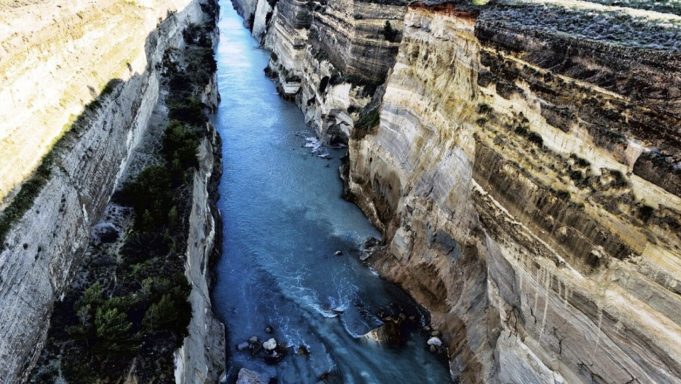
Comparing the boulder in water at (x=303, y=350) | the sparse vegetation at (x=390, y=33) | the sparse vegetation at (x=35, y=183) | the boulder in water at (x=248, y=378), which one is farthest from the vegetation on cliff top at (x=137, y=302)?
the sparse vegetation at (x=390, y=33)

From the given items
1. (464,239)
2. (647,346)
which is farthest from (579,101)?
(464,239)

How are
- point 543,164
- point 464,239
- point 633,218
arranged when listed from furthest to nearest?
1. point 464,239
2. point 543,164
3. point 633,218

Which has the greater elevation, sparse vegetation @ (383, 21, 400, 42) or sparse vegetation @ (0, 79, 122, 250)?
sparse vegetation @ (383, 21, 400, 42)

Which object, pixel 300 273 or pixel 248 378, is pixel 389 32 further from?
pixel 248 378

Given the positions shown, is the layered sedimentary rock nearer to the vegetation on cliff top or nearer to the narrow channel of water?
the narrow channel of water

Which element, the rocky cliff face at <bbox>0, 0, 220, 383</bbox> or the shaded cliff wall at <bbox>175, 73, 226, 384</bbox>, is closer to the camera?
the rocky cliff face at <bbox>0, 0, 220, 383</bbox>

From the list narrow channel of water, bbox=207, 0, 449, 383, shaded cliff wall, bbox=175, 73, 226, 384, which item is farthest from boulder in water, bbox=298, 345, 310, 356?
shaded cliff wall, bbox=175, 73, 226, 384

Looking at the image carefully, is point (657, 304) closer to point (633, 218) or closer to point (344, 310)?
point (633, 218)

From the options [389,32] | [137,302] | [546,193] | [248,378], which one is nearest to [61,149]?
[137,302]
